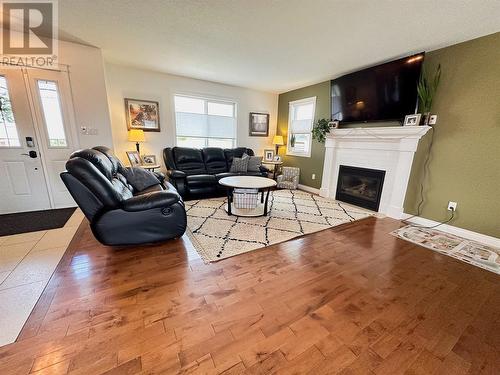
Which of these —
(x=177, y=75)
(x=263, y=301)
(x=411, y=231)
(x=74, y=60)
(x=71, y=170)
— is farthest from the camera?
(x=177, y=75)

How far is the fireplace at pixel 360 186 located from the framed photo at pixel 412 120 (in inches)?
34.0

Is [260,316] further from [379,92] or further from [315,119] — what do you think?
[315,119]

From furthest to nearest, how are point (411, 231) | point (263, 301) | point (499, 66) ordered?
point (411, 231)
point (499, 66)
point (263, 301)

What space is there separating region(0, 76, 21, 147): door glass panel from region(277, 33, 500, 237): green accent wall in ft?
19.9

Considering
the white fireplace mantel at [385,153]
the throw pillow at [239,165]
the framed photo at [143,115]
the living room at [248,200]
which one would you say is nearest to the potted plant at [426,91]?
the living room at [248,200]

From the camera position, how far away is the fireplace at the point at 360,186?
11.9ft

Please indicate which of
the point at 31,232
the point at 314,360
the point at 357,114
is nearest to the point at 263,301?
the point at 314,360

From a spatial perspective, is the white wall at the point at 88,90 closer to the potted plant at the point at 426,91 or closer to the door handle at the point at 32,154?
the door handle at the point at 32,154

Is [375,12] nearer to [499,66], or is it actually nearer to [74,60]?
[499,66]

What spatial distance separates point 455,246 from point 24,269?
A: 180 inches

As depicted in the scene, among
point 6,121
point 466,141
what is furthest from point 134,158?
point 466,141

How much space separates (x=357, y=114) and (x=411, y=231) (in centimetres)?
219

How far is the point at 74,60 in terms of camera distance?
10.2ft

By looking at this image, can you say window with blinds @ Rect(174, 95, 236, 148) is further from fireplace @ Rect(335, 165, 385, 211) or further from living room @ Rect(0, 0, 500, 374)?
fireplace @ Rect(335, 165, 385, 211)
